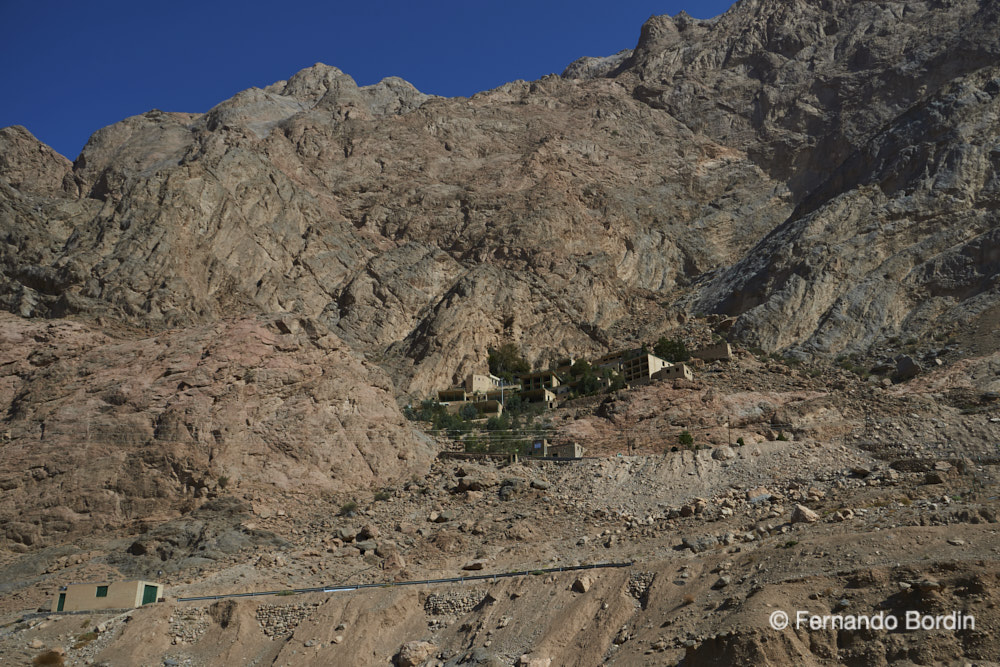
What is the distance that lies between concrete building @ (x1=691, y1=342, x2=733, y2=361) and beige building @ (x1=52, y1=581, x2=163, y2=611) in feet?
112

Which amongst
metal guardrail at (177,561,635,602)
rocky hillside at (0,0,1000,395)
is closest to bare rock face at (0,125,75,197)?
rocky hillside at (0,0,1000,395)

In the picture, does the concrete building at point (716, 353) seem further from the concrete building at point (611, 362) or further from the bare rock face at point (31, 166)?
the bare rock face at point (31, 166)

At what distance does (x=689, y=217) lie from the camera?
279 ft

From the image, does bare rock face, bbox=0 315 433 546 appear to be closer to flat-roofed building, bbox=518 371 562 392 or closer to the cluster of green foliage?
flat-roofed building, bbox=518 371 562 392

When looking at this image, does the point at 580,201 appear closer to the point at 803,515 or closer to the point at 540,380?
the point at 540,380

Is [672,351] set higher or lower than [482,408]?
higher

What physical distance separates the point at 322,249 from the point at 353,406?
133ft

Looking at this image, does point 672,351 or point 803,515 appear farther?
point 672,351

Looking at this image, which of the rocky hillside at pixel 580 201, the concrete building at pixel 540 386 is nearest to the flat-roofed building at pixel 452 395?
the rocky hillside at pixel 580 201

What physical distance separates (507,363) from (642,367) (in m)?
12.6

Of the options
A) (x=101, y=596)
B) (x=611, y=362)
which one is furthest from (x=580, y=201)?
(x=101, y=596)

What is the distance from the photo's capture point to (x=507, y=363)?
200ft

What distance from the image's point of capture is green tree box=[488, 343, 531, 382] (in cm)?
6019

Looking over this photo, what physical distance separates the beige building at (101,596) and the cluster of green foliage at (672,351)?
33772 millimetres
